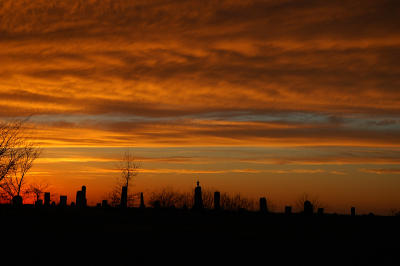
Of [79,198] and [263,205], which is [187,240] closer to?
[263,205]

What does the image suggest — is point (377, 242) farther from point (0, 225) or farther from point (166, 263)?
point (0, 225)

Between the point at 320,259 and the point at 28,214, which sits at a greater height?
the point at 28,214

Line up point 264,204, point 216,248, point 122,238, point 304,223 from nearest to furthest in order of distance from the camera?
1. point 216,248
2. point 122,238
3. point 304,223
4. point 264,204

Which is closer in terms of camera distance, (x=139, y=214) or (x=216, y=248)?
(x=216, y=248)

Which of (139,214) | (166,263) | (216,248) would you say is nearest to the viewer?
(166,263)

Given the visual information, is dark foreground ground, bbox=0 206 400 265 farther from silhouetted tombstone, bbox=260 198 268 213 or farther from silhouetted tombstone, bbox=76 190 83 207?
silhouetted tombstone, bbox=76 190 83 207

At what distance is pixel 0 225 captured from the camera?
19438mm

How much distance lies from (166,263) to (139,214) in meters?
12.2

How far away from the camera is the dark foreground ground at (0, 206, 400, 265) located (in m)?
15.8

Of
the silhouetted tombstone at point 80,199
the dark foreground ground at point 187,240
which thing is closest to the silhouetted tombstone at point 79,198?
the silhouetted tombstone at point 80,199

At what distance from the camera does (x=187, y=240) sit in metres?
18.8

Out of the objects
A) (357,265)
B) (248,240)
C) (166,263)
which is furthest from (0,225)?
(357,265)

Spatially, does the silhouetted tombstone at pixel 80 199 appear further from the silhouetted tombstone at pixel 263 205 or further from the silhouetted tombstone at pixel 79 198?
the silhouetted tombstone at pixel 263 205

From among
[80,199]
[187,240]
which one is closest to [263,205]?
[80,199]
